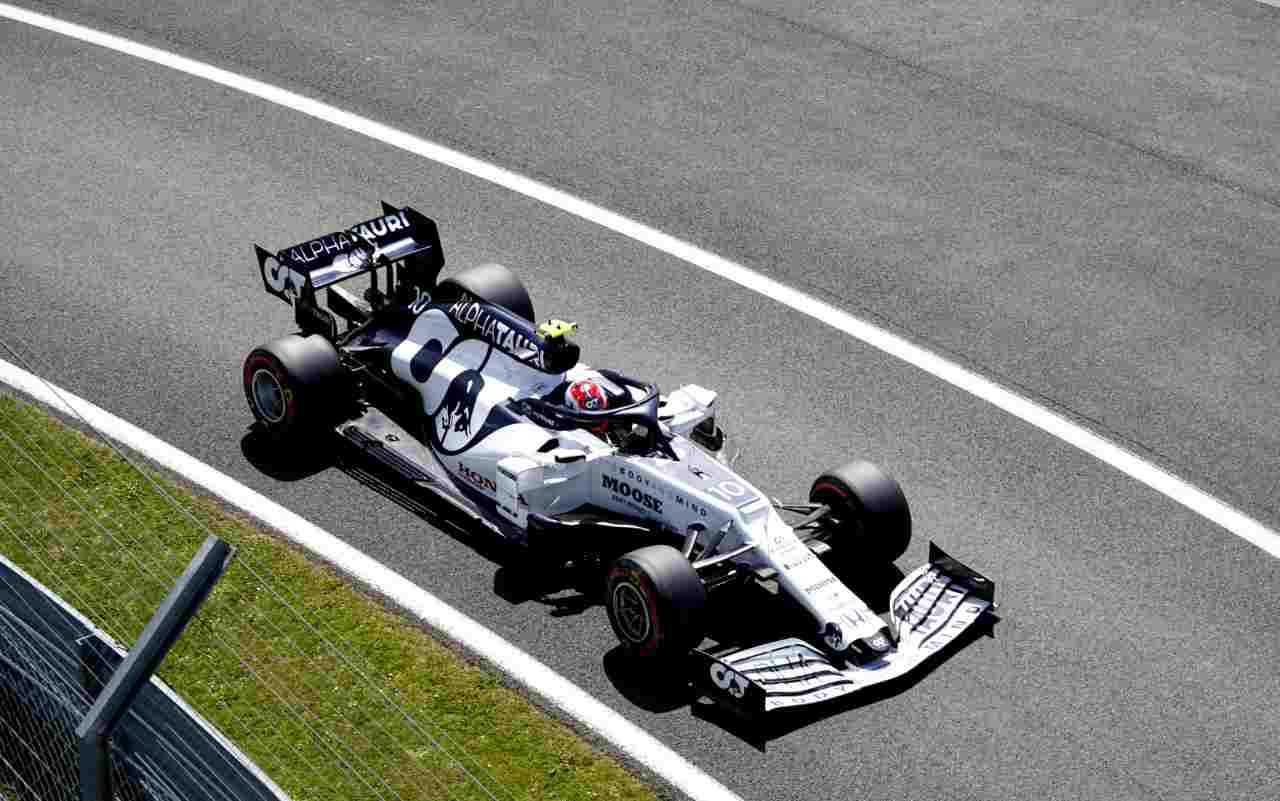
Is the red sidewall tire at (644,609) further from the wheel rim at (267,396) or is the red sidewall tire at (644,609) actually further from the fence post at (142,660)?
the fence post at (142,660)

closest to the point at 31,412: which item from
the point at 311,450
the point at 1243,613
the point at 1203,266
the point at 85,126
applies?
the point at 311,450

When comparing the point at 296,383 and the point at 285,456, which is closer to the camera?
the point at 296,383

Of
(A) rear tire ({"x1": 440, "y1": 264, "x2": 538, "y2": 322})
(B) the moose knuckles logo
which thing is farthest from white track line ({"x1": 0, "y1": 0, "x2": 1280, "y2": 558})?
(B) the moose knuckles logo

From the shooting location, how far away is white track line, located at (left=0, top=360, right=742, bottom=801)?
948 cm

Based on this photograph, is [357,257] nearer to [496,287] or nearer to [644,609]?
[496,287]

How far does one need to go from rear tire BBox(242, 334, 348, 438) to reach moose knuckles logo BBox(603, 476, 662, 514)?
2267 mm

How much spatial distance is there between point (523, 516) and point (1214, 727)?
4.62 metres

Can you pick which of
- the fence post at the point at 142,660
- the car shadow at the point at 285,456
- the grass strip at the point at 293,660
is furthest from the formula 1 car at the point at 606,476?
the fence post at the point at 142,660

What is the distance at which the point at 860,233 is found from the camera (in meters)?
15.7

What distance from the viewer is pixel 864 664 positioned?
32.8 feet

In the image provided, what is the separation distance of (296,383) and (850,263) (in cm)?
587

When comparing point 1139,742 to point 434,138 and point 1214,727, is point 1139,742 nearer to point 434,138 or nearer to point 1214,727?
point 1214,727

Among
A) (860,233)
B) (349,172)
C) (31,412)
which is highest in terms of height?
(860,233)

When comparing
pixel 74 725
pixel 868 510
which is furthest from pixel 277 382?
pixel 74 725
